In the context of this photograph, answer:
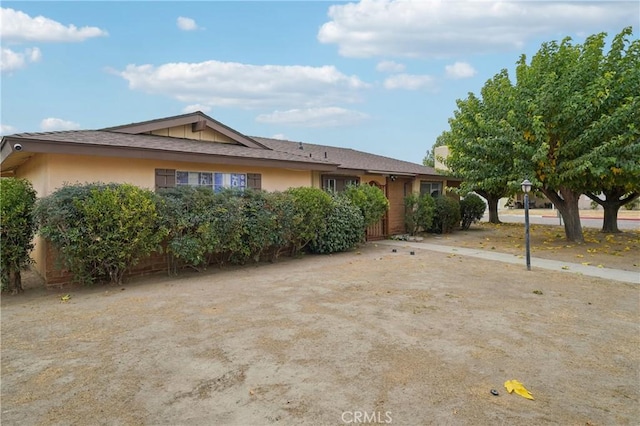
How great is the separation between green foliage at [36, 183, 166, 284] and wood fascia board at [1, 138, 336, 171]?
3.18 ft

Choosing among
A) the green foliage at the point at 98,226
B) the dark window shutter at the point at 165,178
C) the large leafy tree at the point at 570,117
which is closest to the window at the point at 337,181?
the dark window shutter at the point at 165,178

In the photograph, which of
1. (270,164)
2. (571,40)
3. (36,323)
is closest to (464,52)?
(571,40)

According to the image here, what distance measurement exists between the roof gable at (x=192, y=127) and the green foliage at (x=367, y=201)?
324 cm

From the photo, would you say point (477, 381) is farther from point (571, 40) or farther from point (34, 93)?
point (34, 93)

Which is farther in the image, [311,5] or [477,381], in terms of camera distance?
[311,5]

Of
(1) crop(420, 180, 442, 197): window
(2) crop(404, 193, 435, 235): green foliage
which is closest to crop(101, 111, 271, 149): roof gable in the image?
(2) crop(404, 193, 435, 235): green foliage

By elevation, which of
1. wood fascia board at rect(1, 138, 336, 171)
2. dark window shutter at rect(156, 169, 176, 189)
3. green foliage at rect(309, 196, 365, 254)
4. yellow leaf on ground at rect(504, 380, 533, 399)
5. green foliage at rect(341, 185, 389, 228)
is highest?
wood fascia board at rect(1, 138, 336, 171)

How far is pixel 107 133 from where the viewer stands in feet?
29.0

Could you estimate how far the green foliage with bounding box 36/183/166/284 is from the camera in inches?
249

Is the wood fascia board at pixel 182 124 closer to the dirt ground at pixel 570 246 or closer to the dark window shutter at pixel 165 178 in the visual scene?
the dark window shutter at pixel 165 178

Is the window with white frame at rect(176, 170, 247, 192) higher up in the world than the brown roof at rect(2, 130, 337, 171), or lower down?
lower down

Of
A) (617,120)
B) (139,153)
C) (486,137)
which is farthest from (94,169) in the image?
(617,120)

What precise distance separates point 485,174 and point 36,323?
40.6ft

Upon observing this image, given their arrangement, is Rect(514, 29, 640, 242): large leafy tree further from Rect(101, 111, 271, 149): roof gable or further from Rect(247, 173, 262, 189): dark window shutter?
Rect(101, 111, 271, 149): roof gable
